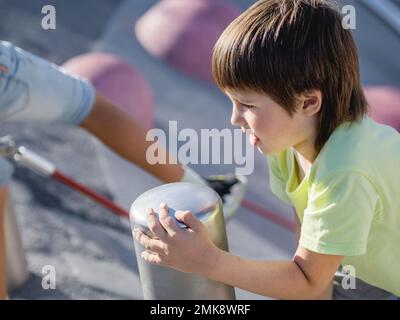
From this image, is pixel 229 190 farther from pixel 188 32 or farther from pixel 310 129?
pixel 310 129

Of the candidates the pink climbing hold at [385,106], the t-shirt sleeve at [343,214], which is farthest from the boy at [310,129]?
the pink climbing hold at [385,106]

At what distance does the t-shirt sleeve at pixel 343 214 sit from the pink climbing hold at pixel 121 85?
1.73 meters

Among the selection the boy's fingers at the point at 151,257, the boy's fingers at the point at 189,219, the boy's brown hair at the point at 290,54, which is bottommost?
the boy's fingers at the point at 151,257

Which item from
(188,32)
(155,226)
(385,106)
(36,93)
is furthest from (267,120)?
(188,32)

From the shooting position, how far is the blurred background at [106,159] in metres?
2.40

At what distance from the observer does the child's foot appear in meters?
2.42

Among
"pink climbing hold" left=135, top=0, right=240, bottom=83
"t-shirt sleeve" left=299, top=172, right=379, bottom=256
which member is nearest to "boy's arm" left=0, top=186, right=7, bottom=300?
"t-shirt sleeve" left=299, top=172, right=379, bottom=256

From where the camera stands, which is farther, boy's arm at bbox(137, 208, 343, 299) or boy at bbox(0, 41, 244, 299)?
boy at bbox(0, 41, 244, 299)

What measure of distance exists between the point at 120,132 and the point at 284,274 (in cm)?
115

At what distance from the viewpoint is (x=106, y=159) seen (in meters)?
2.91

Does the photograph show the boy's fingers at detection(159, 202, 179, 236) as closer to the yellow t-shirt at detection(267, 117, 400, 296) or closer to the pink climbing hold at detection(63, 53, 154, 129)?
the yellow t-shirt at detection(267, 117, 400, 296)

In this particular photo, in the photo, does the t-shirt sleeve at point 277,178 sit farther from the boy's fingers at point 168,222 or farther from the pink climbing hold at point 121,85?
the pink climbing hold at point 121,85

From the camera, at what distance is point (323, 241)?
3.98 ft
